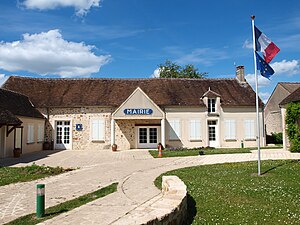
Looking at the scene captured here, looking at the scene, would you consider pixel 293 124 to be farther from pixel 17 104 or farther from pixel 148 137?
pixel 17 104

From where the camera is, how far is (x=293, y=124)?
17719 millimetres

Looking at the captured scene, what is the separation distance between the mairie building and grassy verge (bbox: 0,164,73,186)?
29.9ft

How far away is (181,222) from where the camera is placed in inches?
189

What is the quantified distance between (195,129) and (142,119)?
4448mm

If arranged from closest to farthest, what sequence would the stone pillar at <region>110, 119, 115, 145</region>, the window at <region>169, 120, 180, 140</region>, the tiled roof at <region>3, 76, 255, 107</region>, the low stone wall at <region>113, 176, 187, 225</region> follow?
the low stone wall at <region>113, 176, 187, 225</region>, the stone pillar at <region>110, 119, 115, 145</region>, the window at <region>169, 120, 180, 140</region>, the tiled roof at <region>3, 76, 255, 107</region>

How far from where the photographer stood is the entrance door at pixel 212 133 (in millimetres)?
22359

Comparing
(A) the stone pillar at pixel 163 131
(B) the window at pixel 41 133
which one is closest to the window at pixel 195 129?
(A) the stone pillar at pixel 163 131

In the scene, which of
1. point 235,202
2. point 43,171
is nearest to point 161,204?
point 235,202

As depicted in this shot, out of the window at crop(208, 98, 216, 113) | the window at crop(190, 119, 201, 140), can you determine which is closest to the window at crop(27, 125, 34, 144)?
the window at crop(190, 119, 201, 140)

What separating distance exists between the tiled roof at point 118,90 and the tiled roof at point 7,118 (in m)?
5.73

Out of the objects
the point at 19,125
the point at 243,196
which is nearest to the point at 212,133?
the point at 19,125

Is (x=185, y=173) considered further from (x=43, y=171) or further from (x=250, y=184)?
(x=43, y=171)

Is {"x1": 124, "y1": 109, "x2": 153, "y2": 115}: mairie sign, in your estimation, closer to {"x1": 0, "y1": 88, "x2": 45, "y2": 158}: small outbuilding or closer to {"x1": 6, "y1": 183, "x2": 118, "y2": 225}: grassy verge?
{"x1": 0, "y1": 88, "x2": 45, "y2": 158}: small outbuilding

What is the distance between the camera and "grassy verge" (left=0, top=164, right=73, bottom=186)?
31.4ft
